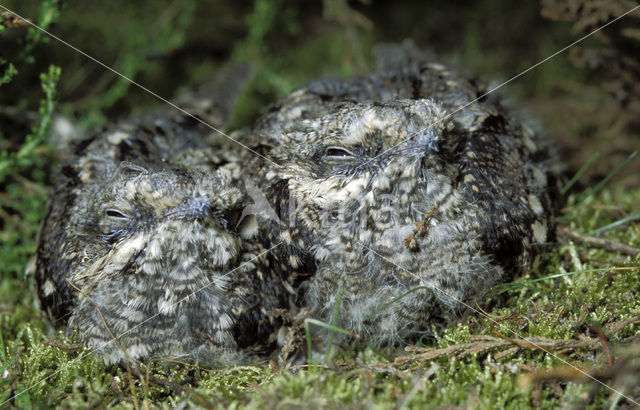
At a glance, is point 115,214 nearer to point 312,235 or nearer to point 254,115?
point 312,235

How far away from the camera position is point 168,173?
81.6 inches

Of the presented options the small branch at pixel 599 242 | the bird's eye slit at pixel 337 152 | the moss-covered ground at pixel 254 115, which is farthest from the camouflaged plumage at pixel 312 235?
the small branch at pixel 599 242

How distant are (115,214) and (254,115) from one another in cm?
212

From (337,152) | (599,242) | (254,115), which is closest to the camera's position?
(337,152)

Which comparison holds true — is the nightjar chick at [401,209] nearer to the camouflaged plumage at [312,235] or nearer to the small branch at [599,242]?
the camouflaged plumage at [312,235]

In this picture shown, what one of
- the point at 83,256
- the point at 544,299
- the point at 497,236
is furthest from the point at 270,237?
the point at 544,299

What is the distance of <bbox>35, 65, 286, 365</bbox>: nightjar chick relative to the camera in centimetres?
200

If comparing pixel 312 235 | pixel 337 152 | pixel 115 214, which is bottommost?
pixel 312 235

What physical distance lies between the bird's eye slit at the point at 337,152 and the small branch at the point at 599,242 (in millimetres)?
1227

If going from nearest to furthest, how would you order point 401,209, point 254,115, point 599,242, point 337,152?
1. point 401,209
2. point 337,152
3. point 599,242
4. point 254,115

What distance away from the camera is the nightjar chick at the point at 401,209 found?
78.0 inches

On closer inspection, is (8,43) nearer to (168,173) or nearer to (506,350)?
(168,173)

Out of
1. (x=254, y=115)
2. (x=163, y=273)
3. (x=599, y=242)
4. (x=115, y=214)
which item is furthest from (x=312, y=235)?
(x=254, y=115)

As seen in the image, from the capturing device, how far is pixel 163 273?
201cm
